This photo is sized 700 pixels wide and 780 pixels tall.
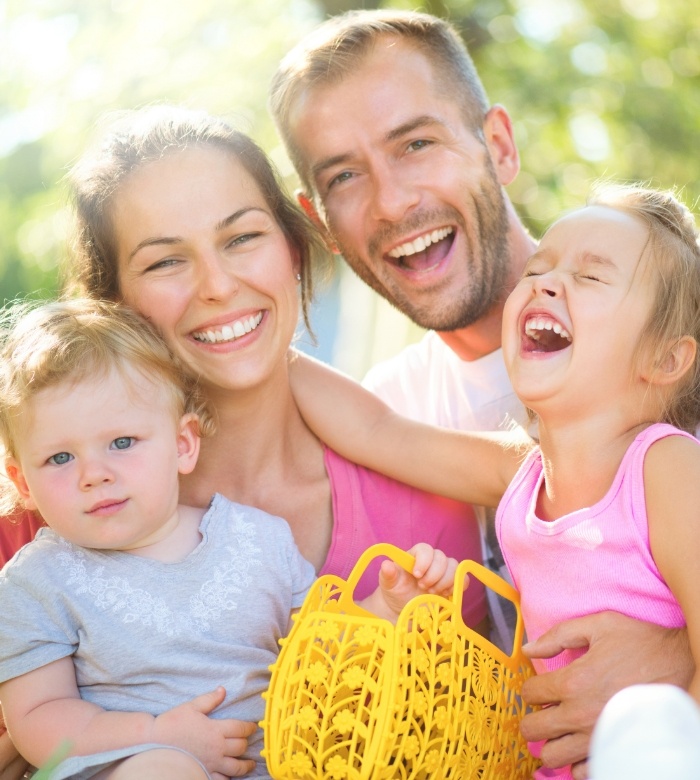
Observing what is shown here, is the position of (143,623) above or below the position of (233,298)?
below

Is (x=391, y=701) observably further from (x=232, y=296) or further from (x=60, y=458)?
(x=232, y=296)

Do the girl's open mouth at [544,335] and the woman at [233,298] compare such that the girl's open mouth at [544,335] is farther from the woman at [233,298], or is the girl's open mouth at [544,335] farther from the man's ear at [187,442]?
the man's ear at [187,442]

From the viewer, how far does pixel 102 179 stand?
2.48 metres

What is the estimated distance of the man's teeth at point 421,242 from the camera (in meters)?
3.02

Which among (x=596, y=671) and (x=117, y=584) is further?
(x=117, y=584)

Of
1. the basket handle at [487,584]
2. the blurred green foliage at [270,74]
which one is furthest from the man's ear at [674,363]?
the blurred green foliage at [270,74]

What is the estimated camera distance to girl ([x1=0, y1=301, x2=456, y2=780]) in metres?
1.96

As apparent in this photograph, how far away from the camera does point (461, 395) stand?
3098 mm

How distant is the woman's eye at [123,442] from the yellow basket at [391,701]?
1.79 ft

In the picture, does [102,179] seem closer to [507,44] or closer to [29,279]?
[29,279]

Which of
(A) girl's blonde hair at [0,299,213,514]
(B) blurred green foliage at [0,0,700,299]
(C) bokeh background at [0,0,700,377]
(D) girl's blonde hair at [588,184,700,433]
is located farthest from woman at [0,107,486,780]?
(B) blurred green foliage at [0,0,700,299]

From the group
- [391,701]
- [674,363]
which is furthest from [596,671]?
[674,363]

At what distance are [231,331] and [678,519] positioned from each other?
3.91ft

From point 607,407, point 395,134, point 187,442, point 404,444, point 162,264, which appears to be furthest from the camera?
point 395,134
